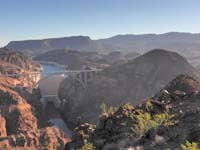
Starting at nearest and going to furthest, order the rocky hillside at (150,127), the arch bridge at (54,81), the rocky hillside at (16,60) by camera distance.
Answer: the rocky hillside at (150,127), the arch bridge at (54,81), the rocky hillside at (16,60)

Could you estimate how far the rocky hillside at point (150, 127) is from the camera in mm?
9977

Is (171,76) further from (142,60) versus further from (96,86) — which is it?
(96,86)

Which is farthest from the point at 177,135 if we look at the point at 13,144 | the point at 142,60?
the point at 142,60

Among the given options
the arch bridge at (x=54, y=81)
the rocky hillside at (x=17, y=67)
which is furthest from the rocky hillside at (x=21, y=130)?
the rocky hillside at (x=17, y=67)

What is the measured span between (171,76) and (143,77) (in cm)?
709

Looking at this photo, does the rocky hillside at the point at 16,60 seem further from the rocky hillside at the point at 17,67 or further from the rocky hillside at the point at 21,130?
the rocky hillside at the point at 21,130

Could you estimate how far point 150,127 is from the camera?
10859 mm

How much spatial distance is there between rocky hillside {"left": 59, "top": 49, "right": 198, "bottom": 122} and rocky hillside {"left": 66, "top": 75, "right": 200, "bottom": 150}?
65.1 meters

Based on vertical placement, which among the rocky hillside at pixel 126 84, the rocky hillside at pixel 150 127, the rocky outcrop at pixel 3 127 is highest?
the rocky hillside at pixel 150 127

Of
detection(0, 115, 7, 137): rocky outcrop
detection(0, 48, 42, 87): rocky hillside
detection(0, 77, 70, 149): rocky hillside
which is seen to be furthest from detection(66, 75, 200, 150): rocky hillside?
detection(0, 48, 42, 87): rocky hillside

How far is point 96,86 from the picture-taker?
3666 inches

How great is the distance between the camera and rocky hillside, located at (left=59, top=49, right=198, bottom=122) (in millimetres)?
83756

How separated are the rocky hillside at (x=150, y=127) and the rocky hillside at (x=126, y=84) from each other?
65145mm

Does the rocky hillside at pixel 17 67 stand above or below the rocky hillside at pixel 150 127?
below
